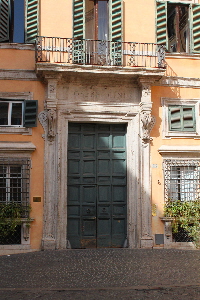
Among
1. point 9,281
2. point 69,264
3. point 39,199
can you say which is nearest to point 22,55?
point 39,199

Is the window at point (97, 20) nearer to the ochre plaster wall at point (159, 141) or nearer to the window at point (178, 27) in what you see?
the window at point (178, 27)

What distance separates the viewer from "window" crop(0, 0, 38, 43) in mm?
13984

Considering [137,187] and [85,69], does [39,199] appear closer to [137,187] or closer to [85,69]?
[137,187]

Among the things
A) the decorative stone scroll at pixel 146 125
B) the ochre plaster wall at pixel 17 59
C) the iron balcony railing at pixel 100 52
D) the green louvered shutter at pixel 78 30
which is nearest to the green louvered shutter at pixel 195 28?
the iron balcony railing at pixel 100 52

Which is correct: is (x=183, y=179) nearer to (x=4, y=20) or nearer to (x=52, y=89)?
(x=52, y=89)

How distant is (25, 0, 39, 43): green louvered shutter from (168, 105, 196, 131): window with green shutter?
4378 mm

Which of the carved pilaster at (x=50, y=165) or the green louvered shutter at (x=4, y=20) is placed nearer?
the carved pilaster at (x=50, y=165)

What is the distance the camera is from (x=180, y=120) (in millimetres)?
14445

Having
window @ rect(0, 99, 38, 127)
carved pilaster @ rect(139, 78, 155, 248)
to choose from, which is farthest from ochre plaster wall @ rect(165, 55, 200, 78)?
window @ rect(0, 99, 38, 127)

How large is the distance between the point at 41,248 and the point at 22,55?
527 cm

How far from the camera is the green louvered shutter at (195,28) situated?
48.2ft

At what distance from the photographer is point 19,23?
14281 millimetres

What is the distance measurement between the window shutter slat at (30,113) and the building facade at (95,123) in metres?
0.03

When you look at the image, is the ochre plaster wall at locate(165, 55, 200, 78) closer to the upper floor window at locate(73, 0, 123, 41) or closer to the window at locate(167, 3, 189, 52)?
the window at locate(167, 3, 189, 52)
